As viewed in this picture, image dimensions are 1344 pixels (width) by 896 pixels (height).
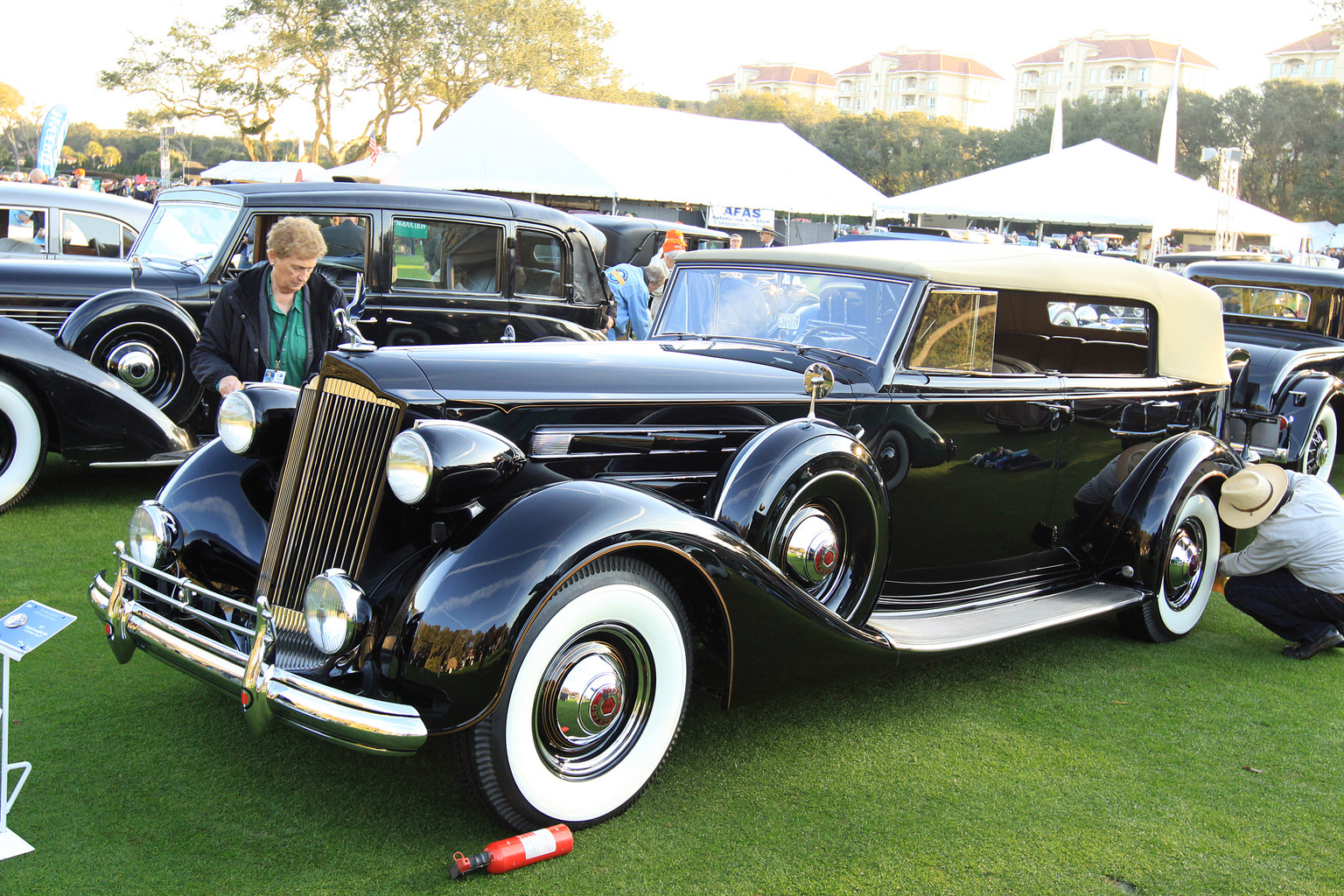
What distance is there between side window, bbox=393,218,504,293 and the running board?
4284 mm

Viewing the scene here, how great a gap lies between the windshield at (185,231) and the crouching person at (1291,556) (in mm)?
5990

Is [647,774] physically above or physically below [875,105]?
below

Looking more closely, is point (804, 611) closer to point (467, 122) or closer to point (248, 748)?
point (248, 748)

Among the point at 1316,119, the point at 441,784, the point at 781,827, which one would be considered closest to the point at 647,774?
the point at 781,827

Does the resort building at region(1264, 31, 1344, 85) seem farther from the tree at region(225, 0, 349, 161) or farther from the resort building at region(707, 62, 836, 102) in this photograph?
the tree at region(225, 0, 349, 161)

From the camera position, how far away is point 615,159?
1770cm

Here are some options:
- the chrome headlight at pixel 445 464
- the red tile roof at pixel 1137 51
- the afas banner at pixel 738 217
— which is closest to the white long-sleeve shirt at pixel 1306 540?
the chrome headlight at pixel 445 464

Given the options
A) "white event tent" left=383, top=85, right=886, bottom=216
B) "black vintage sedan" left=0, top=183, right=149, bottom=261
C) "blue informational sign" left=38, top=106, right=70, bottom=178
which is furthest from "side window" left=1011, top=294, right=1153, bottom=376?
"blue informational sign" left=38, top=106, right=70, bottom=178

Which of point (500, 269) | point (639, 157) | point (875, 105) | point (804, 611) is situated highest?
point (875, 105)

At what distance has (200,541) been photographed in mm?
2986

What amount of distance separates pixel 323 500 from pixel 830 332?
6.51 ft

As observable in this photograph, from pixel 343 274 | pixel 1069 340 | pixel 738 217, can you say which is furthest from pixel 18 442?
pixel 738 217

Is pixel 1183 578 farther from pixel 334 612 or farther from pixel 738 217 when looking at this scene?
pixel 738 217

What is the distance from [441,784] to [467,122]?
17274 mm
